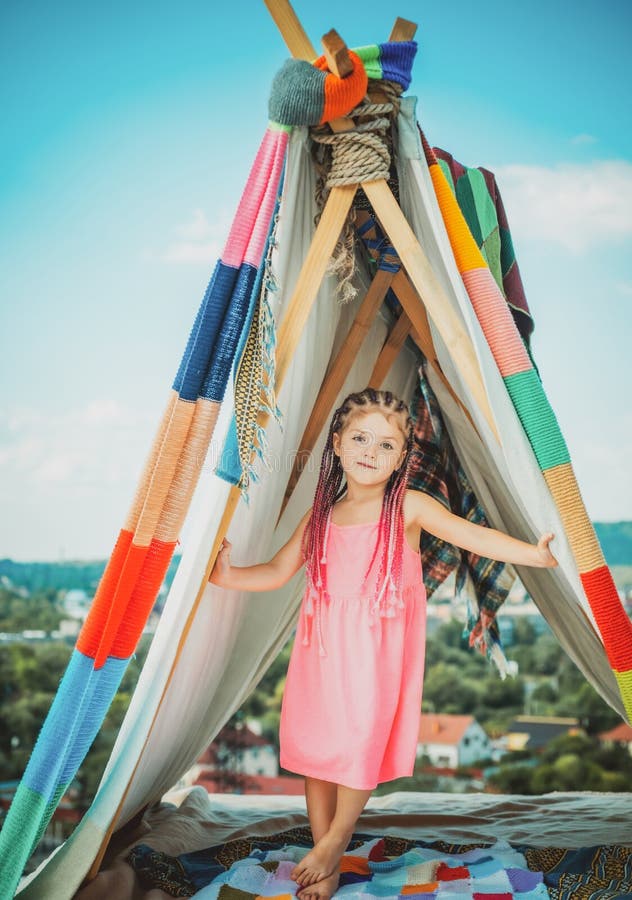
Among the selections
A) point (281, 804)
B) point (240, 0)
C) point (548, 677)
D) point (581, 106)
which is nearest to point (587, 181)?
point (581, 106)

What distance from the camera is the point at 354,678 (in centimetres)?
213

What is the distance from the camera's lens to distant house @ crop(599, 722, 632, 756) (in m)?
6.18

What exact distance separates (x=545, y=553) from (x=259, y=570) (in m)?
0.72

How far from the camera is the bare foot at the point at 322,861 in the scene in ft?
6.73

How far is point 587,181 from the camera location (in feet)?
20.6

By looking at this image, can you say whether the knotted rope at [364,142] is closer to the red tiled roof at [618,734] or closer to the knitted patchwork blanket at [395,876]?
the knitted patchwork blanket at [395,876]

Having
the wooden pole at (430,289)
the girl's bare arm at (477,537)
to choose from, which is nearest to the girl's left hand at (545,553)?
the girl's bare arm at (477,537)

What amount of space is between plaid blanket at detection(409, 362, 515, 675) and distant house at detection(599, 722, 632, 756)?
12.9 feet

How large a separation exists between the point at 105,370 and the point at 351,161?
16.0ft

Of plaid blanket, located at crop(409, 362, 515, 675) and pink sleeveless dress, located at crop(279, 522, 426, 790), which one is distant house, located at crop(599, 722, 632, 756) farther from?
pink sleeveless dress, located at crop(279, 522, 426, 790)

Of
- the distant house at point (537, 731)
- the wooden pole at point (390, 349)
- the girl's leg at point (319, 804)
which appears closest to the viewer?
the girl's leg at point (319, 804)

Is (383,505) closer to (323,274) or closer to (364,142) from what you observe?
(323,274)

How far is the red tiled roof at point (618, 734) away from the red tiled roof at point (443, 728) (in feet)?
3.07

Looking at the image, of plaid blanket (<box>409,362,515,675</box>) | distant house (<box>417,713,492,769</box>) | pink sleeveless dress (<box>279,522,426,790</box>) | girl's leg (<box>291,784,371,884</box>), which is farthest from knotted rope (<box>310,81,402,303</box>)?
distant house (<box>417,713,492,769</box>)
